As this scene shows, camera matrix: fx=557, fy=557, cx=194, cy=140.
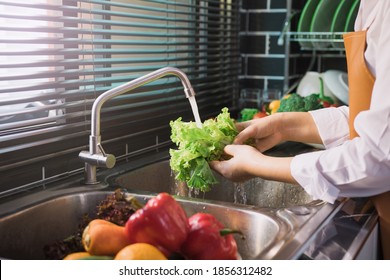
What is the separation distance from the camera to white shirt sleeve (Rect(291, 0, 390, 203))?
1.11m

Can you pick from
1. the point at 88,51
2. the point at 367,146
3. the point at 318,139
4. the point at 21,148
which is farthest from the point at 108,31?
the point at 367,146

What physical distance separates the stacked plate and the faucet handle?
50.4 inches

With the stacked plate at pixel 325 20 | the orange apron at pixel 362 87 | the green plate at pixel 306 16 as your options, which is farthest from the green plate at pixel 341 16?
the orange apron at pixel 362 87

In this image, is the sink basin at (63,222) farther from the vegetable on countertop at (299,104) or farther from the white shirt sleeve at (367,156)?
the vegetable on countertop at (299,104)

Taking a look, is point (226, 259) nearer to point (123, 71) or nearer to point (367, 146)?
point (367, 146)

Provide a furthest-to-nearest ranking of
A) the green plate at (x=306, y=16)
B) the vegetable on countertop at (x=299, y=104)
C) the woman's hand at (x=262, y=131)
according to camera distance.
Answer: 1. the green plate at (x=306, y=16)
2. the vegetable on countertop at (x=299, y=104)
3. the woman's hand at (x=262, y=131)

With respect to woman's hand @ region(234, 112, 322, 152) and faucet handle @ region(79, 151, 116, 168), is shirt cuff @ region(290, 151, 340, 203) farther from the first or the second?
faucet handle @ region(79, 151, 116, 168)

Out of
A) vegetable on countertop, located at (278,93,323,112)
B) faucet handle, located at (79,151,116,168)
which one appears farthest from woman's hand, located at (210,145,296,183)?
vegetable on countertop, located at (278,93,323,112)

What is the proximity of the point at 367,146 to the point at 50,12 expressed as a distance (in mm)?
929

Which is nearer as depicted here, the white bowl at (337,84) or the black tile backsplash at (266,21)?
the white bowl at (337,84)

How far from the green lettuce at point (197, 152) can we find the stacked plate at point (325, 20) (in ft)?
3.55

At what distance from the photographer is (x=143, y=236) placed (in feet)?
2.98

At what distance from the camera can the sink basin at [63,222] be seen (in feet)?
3.84

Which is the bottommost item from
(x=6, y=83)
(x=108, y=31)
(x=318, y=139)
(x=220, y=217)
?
(x=220, y=217)
